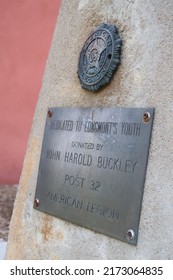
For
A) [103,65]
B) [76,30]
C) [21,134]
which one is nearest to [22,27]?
[21,134]

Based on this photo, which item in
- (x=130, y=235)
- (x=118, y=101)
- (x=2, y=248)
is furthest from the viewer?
(x=2, y=248)

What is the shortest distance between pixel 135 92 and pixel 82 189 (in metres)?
0.44

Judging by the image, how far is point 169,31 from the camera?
51.0 inches

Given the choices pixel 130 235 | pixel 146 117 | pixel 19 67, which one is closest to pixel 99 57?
pixel 146 117

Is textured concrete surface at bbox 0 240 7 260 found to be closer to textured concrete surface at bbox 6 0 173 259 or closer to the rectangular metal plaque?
textured concrete surface at bbox 6 0 173 259

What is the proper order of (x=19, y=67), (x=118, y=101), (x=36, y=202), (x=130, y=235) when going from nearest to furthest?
(x=130, y=235) < (x=118, y=101) < (x=36, y=202) < (x=19, y=67)

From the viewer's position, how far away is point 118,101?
4.79ft

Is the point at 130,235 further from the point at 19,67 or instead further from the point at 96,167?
the point at 19,67

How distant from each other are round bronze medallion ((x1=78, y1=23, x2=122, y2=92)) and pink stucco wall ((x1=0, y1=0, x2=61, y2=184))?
10.4ft

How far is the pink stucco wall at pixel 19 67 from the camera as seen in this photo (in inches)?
183

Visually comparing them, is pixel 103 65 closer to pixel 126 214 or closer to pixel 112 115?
pixel 112 115

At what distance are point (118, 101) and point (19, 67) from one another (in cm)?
345

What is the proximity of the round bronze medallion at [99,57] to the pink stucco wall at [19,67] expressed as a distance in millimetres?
3159

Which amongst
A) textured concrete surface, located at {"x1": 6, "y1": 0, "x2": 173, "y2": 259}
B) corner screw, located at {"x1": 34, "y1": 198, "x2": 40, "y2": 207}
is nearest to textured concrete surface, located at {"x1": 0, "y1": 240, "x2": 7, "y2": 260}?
textured concrete surface, located at {"x1": 6, "y1": 0, "x2": 173, "y2": 259}
